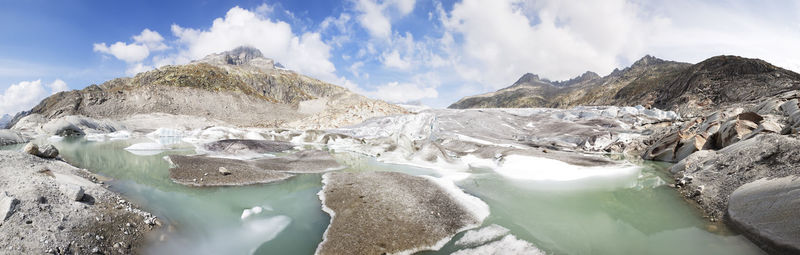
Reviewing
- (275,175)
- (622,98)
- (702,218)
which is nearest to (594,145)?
(702,218)

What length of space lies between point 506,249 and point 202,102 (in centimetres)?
9177

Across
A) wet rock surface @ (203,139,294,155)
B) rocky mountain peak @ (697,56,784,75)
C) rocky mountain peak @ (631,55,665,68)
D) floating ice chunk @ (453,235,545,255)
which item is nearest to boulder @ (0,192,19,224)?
floating ice chunk @ (453,235,545,255)

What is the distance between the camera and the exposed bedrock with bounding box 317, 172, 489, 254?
7762mm

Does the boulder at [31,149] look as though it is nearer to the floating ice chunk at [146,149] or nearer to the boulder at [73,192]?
the boulder at [73,192]

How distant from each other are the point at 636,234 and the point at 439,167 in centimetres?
1240

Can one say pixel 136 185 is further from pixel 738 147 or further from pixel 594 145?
pixel 594 145

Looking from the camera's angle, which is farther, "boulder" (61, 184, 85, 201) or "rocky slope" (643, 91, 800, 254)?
"boulder" (61, 184, 85, 201)

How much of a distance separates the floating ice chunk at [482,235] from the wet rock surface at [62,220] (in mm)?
7909

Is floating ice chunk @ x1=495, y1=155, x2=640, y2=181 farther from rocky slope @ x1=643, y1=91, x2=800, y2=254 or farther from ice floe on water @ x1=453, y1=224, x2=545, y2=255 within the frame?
ice floe on water @ x1=453, y1=224, x2=545, y2=255

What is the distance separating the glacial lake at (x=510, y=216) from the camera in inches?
306

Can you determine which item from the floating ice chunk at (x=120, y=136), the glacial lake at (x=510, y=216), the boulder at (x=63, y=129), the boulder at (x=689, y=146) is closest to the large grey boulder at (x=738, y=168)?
the glacial lake at (x=510, y=216)

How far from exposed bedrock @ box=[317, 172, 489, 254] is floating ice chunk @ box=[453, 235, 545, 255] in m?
0.87

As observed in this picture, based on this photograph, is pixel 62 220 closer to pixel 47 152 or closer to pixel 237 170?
pixel 237 170

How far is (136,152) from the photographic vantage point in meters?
25.0
